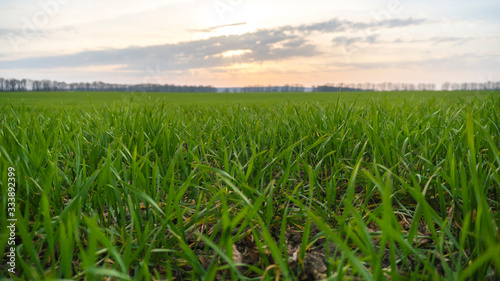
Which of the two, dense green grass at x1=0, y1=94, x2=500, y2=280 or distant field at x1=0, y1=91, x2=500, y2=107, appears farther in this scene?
distant field at x1=0, y1=91, x2=500, y2=107

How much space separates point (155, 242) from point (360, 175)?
108 cm

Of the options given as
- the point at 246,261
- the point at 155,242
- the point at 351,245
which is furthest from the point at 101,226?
the point at 351,245

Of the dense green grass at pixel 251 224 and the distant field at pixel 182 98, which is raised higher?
the distant field at pixel 182 98

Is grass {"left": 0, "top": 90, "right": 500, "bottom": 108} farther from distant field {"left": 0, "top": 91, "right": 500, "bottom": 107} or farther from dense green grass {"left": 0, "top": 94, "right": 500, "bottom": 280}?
dense green grass {"left": 0, "top": 94, "right": 500, "bottom": 280}

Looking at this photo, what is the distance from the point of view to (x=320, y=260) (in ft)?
3.58

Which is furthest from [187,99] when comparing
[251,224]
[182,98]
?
[251,224]

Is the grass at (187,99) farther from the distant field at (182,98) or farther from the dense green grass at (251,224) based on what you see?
the dense green grass at (251,224)

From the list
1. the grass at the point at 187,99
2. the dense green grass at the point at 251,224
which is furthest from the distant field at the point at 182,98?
the dense green grass at the point at 251,224

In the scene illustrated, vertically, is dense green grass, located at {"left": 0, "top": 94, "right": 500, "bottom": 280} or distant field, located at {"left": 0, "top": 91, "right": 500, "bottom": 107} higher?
distant field, located at {"left": 0, "top": 91, "right": 500, "bottom": 107}

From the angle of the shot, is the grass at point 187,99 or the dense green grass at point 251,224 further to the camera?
the grass at point 187,99

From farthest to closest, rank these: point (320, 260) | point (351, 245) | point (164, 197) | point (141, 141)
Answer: point (141, 141)
point (164, 197)
point (351, 245)
point (320, 260)

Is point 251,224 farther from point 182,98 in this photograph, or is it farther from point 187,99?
point 182,98

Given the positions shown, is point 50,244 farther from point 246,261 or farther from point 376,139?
point 376,139

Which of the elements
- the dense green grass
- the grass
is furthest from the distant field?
the dense green grass
